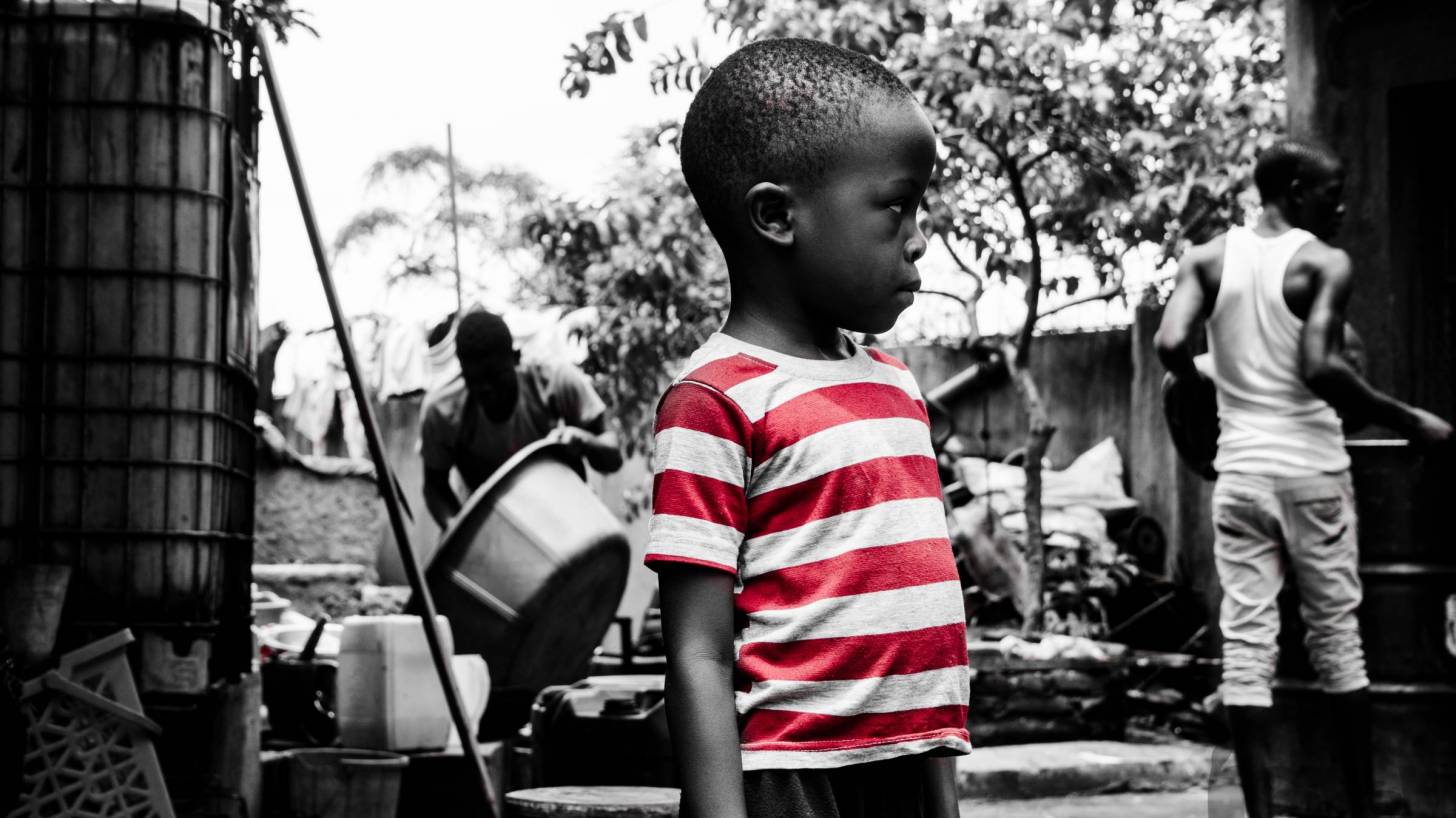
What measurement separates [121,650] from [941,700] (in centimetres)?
227

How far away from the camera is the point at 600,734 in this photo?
4.05m

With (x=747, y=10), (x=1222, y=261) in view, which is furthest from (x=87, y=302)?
Result: (x=747, y=10)

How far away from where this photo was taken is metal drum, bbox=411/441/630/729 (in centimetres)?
489

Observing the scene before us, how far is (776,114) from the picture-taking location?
5.30ft

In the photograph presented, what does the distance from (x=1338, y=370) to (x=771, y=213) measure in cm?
310

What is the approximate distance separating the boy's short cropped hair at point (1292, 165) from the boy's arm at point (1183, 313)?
0.28 meters

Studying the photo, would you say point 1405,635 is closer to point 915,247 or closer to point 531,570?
point 531,570

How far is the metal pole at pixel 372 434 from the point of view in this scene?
389 centimetres

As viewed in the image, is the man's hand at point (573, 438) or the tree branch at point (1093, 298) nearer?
the man's hand at point (573, 438)

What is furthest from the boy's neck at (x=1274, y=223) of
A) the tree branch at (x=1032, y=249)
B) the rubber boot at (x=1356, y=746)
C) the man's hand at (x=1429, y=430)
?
the tree branch at (x=1032, y=249)

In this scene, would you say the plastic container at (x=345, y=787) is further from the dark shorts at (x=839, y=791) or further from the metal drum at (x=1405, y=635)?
the dark shorts at (x=839, y=791)

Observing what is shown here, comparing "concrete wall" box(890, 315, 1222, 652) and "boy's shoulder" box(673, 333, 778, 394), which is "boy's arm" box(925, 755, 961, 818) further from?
"concrete wall" box(890, 315, 1222, 652)

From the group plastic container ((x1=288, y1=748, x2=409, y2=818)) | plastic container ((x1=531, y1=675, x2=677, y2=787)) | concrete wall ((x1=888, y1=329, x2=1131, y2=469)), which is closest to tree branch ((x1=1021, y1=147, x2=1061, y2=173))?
concrete wall ((x1=888, y1=329, x2=1131, y2=469))

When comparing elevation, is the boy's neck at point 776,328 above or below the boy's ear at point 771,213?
below
